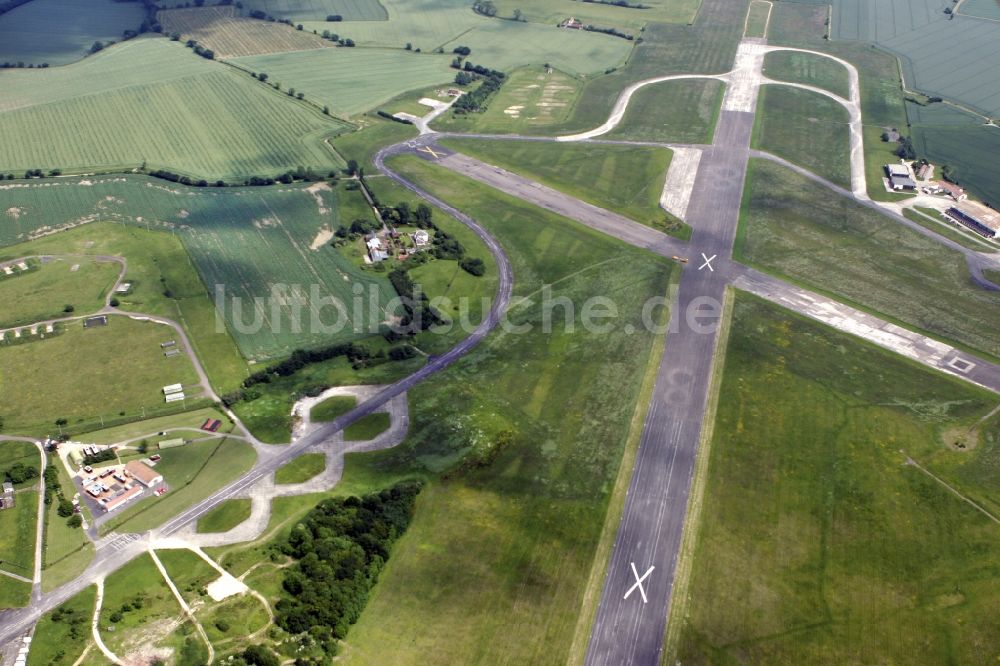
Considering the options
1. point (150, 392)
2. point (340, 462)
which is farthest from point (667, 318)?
point (150, 392)

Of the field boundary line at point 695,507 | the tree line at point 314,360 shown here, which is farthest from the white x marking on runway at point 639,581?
the tree line at point 314,360

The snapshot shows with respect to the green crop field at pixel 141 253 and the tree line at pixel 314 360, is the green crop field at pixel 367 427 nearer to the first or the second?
the tree line at pixel 314 360

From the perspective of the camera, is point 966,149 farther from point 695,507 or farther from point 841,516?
point 695,507

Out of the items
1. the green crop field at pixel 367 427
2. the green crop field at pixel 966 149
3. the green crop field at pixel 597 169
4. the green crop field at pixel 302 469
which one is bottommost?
the green crop field at pixel 302 469

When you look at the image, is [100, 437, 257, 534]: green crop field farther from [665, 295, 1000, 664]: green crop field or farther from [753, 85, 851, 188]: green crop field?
[753, 85, 851, 188]: green crop field

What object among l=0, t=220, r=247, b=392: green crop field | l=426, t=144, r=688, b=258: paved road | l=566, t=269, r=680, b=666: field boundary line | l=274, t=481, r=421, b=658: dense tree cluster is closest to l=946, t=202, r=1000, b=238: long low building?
l=426, t=144, r=688, b=258: paved road
